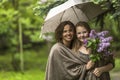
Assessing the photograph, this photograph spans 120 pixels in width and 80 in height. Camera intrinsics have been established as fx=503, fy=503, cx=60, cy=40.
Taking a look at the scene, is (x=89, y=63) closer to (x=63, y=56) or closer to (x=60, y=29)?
(x=63, y=56)

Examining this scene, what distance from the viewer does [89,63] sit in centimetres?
752

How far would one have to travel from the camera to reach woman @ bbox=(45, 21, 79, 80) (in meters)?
7.67

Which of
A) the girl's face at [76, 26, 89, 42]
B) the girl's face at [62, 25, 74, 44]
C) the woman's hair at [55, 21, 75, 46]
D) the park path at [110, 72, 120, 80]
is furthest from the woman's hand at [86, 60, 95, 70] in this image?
the park path at [110, 72, 120, 80]

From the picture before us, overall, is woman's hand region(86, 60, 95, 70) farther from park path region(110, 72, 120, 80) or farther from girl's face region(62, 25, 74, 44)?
park path region(110, 72, 120, 80)

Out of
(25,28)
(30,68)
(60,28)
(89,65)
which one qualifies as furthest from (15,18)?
(89,65)

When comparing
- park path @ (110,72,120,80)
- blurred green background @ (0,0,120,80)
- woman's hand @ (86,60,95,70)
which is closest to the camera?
woman's hand @ (86,60,95,70)

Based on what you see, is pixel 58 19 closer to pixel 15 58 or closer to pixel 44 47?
pixel 15 58

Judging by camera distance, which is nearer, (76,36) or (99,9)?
(76,36)

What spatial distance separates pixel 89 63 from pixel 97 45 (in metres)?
0.31

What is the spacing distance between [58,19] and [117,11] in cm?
104

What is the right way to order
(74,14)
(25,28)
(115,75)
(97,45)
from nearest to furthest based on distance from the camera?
(97,45), (74,14), (115,75), (25,28)

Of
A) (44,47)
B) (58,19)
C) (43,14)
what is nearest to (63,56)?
(58,19)

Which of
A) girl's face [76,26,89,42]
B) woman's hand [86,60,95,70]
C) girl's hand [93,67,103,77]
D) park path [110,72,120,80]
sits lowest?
park path [110,72,120,80]

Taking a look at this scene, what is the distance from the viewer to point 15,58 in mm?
21984
